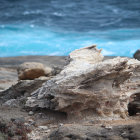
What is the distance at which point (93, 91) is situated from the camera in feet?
18.2

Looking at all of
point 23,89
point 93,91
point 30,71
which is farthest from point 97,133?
point 30,71

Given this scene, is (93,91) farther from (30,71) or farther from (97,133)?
(30,71)

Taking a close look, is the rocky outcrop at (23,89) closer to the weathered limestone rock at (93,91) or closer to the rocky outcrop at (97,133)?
the weathered limestone rock at (93,91)

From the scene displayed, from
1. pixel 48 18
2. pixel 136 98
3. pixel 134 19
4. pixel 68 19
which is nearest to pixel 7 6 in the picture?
pixel 48 18

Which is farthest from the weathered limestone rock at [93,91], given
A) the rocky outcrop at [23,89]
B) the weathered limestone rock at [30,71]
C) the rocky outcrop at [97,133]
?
the weathered limestone rock at [30,71]

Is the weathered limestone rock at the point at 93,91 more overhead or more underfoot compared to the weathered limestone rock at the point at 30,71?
more overhead

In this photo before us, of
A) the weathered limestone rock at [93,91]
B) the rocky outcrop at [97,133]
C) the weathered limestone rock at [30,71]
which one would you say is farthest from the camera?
the weathered limestone rock at [30,71]

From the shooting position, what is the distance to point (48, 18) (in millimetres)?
25109

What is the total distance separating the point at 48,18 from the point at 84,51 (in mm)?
17963

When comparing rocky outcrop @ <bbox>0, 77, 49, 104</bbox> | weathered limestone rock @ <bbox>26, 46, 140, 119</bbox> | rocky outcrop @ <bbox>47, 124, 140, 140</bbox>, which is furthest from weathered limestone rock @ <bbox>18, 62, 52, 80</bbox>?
rocky outcrop @ <bbox>47, 124, 140, 140</bbox>

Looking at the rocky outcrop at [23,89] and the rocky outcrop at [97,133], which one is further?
the rocky outcrop at [23,89]

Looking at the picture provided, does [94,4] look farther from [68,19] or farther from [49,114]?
[49,114]

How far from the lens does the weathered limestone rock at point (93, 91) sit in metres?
5.53

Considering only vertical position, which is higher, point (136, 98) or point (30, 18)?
point (30, 18)
